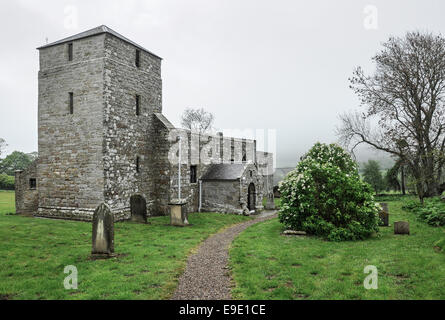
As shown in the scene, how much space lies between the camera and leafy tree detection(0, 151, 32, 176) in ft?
179

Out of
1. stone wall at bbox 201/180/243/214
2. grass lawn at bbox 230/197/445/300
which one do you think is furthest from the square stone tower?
grass lawn at bbox 230/197/445/300

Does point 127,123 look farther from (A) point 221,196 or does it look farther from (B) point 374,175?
(B) point 374,175

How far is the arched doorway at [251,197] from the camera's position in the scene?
2271cm

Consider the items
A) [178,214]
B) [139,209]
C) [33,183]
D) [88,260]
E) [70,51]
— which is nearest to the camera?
[88,260]

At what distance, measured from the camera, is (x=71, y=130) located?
16656 millimetres

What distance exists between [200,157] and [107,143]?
8.50 metres

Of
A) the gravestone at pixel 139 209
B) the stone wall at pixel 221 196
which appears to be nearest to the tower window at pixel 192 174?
the stone wall at pixel 221 196

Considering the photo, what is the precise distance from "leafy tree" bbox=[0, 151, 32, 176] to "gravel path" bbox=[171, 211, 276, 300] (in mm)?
59135

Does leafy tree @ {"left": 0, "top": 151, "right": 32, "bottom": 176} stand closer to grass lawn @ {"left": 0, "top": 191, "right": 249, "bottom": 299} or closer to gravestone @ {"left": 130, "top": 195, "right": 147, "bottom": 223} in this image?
grass lawn @ {"left": 0, "top": 191, "right": 249, "bottom": 299}

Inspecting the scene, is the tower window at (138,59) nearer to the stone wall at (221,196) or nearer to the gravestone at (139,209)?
the gravestone at (139,209)

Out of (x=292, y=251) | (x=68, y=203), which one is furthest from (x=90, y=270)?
(x=68, y=203)

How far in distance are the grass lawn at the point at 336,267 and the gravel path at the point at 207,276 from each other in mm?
332

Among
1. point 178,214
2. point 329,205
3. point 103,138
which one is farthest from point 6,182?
point 329,205

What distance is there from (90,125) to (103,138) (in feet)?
4.16
